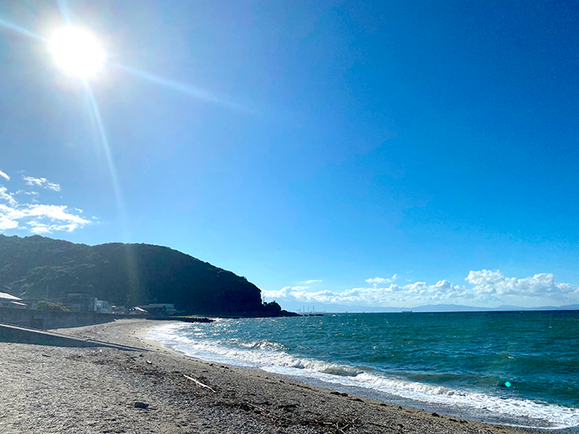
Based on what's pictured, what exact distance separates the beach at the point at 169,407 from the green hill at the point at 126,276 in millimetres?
120569

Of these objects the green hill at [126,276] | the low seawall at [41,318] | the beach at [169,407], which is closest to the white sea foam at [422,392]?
the beach at [169,407]

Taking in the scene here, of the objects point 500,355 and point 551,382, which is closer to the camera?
point 551,382

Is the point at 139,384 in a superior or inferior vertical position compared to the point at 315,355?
superior

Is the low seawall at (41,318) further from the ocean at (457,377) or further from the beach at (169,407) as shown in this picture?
the beach at (169,407)

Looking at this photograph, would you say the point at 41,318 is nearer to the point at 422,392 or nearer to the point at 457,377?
the point at 422,392

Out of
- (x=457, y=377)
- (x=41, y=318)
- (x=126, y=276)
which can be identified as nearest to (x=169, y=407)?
(x=457, y=377)

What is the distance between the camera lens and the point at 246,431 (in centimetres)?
748

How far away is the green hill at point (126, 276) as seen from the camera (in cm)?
12081

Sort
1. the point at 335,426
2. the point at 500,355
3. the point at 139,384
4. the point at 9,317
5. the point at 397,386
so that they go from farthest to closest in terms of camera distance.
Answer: the point at 9,317 < the point at 500,355 < the point at 397,386 < the point at 139,384 < the point at 335,426

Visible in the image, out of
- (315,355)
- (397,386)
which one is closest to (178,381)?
(397,386)

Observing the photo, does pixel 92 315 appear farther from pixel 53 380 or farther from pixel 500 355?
pixel 500 355

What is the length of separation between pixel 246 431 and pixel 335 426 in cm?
240

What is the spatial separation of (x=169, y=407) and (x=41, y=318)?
32752 mm

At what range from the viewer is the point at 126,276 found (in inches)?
5413
